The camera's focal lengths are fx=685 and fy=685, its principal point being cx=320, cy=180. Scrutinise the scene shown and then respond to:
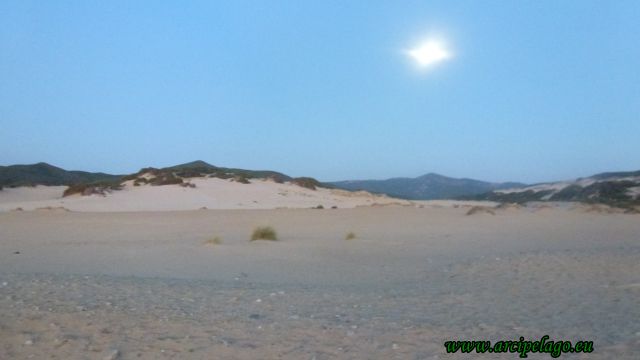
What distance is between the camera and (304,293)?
10266 millimetres

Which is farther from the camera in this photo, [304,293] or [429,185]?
[429,185]

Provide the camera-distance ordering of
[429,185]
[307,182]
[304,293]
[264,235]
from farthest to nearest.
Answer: [429,185], [307,182], [264,235], [304,293]

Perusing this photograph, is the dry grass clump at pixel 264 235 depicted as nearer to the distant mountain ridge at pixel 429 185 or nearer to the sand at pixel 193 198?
the sand at pixel 193 198

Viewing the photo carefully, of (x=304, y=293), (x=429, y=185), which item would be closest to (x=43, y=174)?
(x=429, y=185)

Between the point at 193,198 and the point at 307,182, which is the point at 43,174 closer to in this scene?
the point at 307,182

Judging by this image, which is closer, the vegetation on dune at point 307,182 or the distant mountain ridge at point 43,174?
the vegetation on dune at point 307,182

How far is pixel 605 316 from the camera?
8188mm

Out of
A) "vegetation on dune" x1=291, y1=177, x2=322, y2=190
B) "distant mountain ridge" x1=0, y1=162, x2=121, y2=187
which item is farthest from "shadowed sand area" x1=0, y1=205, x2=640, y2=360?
"distant mountain ridge" x1=0, y1=162, x2=121, y2=187

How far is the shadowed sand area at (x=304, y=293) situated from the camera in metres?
6.33

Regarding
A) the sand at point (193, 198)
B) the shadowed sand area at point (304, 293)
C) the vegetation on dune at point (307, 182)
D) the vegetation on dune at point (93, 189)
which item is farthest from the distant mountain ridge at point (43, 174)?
the shadowed sand area at point (304, 293)

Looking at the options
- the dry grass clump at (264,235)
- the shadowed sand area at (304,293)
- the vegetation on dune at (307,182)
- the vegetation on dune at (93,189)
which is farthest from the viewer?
the vegetation on dune at (307,182)

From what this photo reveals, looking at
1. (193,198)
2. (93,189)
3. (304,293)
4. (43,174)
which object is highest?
(43,174)

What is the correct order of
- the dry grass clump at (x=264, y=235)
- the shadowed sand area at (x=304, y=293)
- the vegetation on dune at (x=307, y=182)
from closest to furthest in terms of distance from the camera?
the shadowed sand area at (x=304, y=293), the dry grass clump at (x=264, y=235), the vegetation on dune at (x=307, y=182)

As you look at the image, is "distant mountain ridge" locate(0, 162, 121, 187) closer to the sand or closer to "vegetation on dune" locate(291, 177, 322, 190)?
the sand
